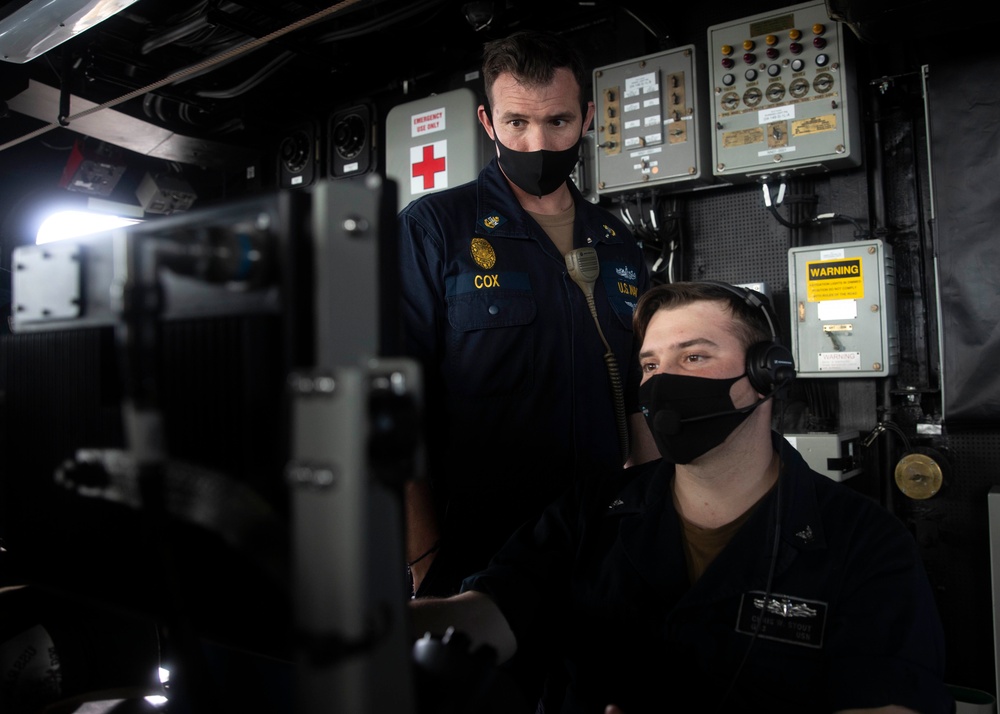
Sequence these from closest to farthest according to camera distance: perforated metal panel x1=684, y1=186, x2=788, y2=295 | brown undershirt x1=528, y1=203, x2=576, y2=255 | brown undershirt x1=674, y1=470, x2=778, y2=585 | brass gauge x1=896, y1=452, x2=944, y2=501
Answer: brown undershirt x1=674, y1=470, x2=778, y2=585, brown undershirt x1=528, y1=203, x2=576, y2=255, brass gauge x1=896, y1=452, x2=944, y2=501, perforated metal panel x1=684, y1=186, x2=788, y2=295

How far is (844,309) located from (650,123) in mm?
1042

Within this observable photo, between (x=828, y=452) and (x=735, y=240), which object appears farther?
(x=735, y=240)

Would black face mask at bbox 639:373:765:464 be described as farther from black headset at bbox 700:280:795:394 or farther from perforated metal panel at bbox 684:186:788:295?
perforated metal panel at bbox 684:186:788:295

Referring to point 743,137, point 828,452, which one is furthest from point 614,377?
point 743,137

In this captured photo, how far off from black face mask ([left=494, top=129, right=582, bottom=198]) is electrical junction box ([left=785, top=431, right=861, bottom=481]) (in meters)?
1.45

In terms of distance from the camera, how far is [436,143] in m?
3.57

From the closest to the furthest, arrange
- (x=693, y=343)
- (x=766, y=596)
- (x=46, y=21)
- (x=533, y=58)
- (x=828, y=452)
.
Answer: (x=766, y=596)
(x=693, y=343)
(x=533, y=58)
(x=46, y=21)
(x=828, y=452)

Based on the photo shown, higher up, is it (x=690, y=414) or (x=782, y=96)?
(x=782, y=96)

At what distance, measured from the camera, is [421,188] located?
3596 millimetres

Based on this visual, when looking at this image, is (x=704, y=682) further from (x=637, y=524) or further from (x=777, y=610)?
(x=637, y=524)

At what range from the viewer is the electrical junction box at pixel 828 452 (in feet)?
8.70

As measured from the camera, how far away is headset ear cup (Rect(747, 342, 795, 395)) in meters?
1.35

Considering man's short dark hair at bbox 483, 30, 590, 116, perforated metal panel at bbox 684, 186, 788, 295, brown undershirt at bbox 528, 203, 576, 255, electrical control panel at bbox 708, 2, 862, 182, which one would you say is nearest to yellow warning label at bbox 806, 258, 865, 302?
perforated metal panel at bbox 684, 186, 788, 295

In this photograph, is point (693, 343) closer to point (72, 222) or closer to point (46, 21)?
point (46, 21)
